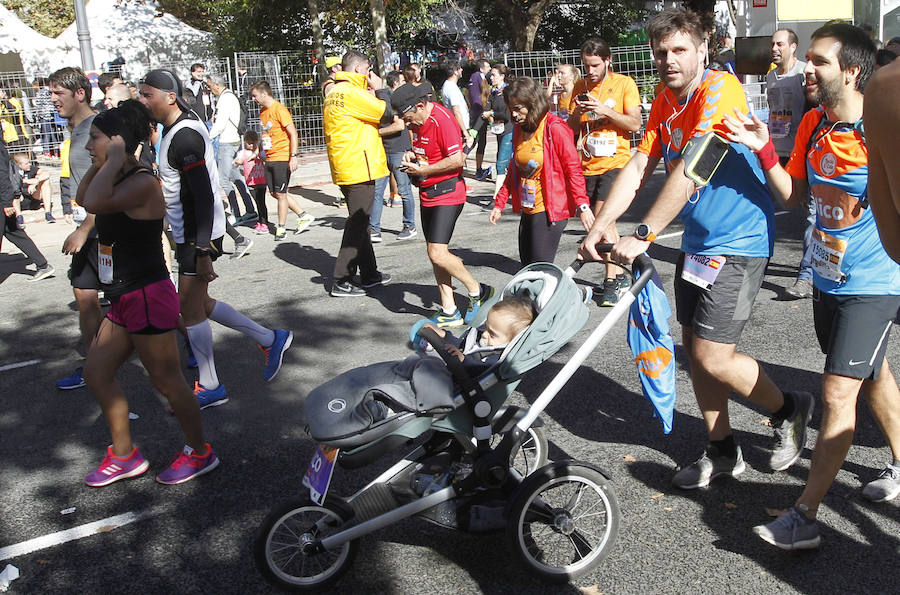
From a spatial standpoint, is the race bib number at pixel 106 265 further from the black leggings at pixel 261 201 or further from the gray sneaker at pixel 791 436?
the black leggings at pixel 261 201

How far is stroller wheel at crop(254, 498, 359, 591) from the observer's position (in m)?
3.10

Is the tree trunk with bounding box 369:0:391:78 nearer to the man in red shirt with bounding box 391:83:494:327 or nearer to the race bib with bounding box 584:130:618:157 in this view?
the race bib with bounding box 584:130:618:157

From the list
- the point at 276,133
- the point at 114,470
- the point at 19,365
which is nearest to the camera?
Result: the point at 114,470

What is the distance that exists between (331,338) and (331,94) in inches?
108

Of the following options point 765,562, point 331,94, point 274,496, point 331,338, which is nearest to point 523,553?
point 765,562

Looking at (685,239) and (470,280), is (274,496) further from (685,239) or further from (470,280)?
(470,280)

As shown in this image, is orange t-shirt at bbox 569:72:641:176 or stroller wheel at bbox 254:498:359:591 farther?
orange t-shirt at bbox 569:72:641:176

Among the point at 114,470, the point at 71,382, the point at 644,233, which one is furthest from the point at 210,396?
Answer: the point at 644,233

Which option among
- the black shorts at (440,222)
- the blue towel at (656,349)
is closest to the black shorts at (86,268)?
the black shorts at (440,222)

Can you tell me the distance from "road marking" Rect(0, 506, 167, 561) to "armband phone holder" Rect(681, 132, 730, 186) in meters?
2.86

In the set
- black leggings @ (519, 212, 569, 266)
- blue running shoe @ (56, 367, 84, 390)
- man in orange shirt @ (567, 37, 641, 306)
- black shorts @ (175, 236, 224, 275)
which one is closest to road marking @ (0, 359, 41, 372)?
blue running shoe @ (56, 367, 84, 390)

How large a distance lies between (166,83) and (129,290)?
1.48 metres

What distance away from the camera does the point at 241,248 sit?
9633 millimetres

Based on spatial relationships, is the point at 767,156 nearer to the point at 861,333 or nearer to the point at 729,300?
the point at 729,300
